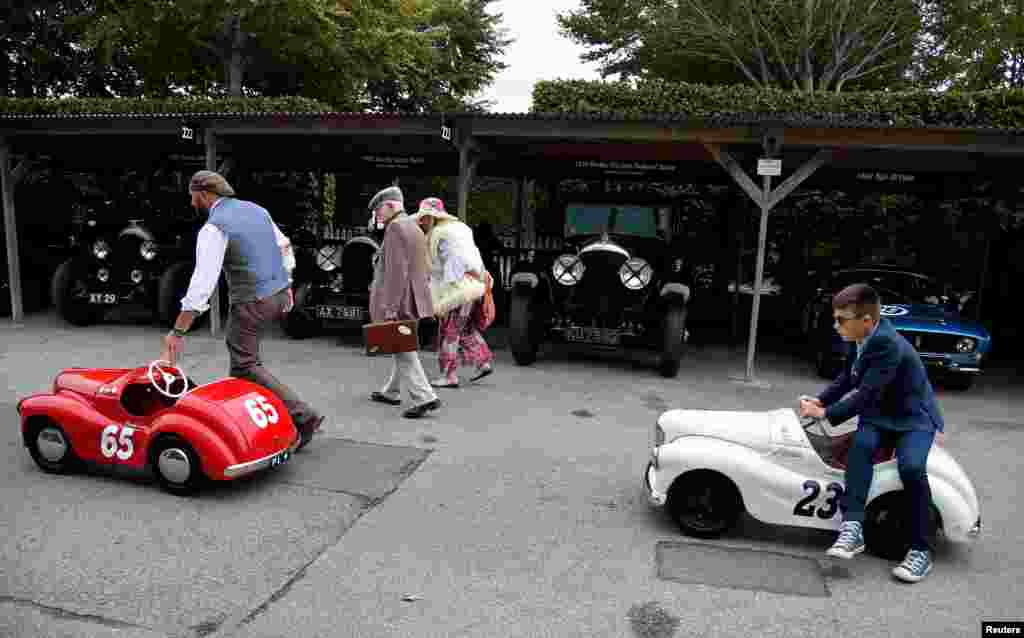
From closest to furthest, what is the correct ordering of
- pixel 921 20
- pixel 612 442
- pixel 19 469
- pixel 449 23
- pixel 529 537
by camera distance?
pixel 529 537 < pixel 19 469 < pixel 612 442 < pixel 921 20 < pixel 449 23

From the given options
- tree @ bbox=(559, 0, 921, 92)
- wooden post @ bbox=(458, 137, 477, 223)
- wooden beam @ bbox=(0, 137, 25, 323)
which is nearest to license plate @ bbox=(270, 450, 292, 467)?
wooden post @ bbox=(458, 137, 477, 223)

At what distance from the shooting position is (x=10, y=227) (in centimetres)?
953

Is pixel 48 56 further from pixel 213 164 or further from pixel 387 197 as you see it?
pixel 387 197

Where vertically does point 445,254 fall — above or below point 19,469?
above

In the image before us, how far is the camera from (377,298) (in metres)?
5.38

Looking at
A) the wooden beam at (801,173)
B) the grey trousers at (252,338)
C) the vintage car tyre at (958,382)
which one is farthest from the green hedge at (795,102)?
the grey trousers at (252,338)

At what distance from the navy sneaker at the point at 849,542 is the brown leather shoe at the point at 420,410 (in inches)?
123

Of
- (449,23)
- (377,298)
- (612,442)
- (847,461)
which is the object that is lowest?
(612,442)

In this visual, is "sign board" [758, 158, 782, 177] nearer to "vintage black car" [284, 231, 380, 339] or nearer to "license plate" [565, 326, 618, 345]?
"license plate" [565, 326, 618, 345]

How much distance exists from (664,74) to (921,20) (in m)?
6.76

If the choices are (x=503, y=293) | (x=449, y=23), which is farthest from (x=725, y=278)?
(x=449, y=23)

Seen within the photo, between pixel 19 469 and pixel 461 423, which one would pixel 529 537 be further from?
pixel 19 469

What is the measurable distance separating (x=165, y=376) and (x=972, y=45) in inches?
748

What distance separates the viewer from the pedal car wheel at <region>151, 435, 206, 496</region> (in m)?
3.85
